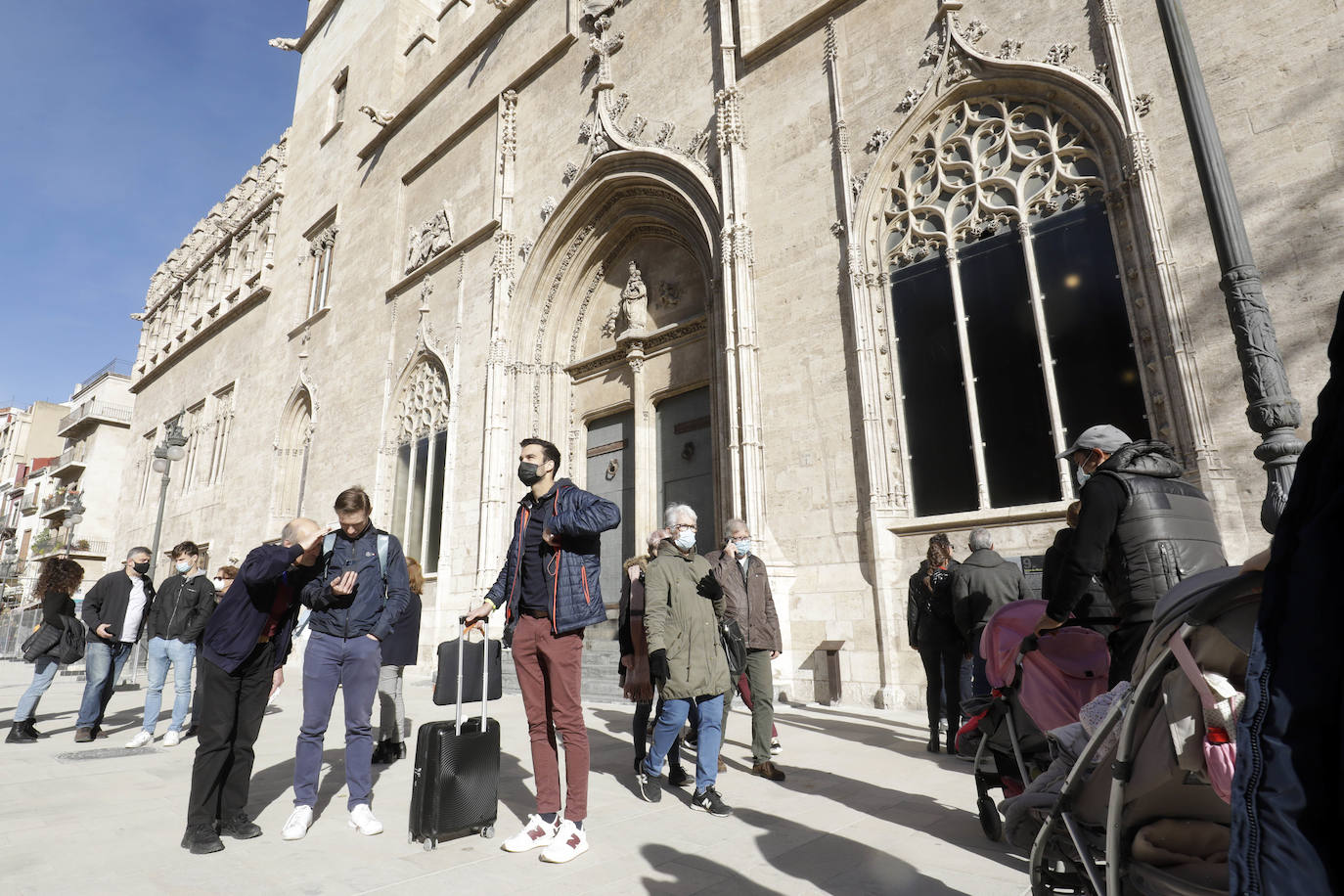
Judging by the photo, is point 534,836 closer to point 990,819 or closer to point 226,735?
point 226,735

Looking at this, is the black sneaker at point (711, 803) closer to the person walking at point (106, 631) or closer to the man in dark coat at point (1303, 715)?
the man in dark coat at point (1303, 715)

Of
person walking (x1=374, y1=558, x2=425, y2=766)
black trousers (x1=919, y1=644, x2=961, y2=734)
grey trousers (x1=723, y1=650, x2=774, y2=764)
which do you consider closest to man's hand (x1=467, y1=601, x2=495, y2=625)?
grey trousers (x1=723, y1=650, x2=774, y2=764)

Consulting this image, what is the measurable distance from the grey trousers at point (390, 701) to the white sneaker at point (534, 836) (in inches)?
107

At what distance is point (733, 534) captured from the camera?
558cm

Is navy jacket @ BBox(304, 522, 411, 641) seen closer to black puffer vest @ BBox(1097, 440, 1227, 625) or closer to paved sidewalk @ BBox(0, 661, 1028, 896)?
paved sidewalk @ BBox(0, 661, 1028, 896)

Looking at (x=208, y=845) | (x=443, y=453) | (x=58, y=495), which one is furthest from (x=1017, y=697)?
(x=58, y=495)

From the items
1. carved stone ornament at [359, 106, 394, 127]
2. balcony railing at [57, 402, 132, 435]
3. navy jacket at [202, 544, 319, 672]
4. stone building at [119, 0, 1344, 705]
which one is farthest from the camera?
balcony railing at [57, 402, 132, 435]

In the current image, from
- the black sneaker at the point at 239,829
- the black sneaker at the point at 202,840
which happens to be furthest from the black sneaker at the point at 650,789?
the black sneaker at the point at 202,840

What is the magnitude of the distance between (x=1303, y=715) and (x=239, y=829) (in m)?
4.47

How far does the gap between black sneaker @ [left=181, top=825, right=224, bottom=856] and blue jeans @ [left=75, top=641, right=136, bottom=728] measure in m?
4.23

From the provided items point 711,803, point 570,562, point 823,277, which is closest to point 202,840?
point 570,562

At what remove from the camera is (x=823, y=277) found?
9922mm

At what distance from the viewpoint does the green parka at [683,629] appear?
4.18 m

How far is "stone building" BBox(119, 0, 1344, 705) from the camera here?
7.13 meters
